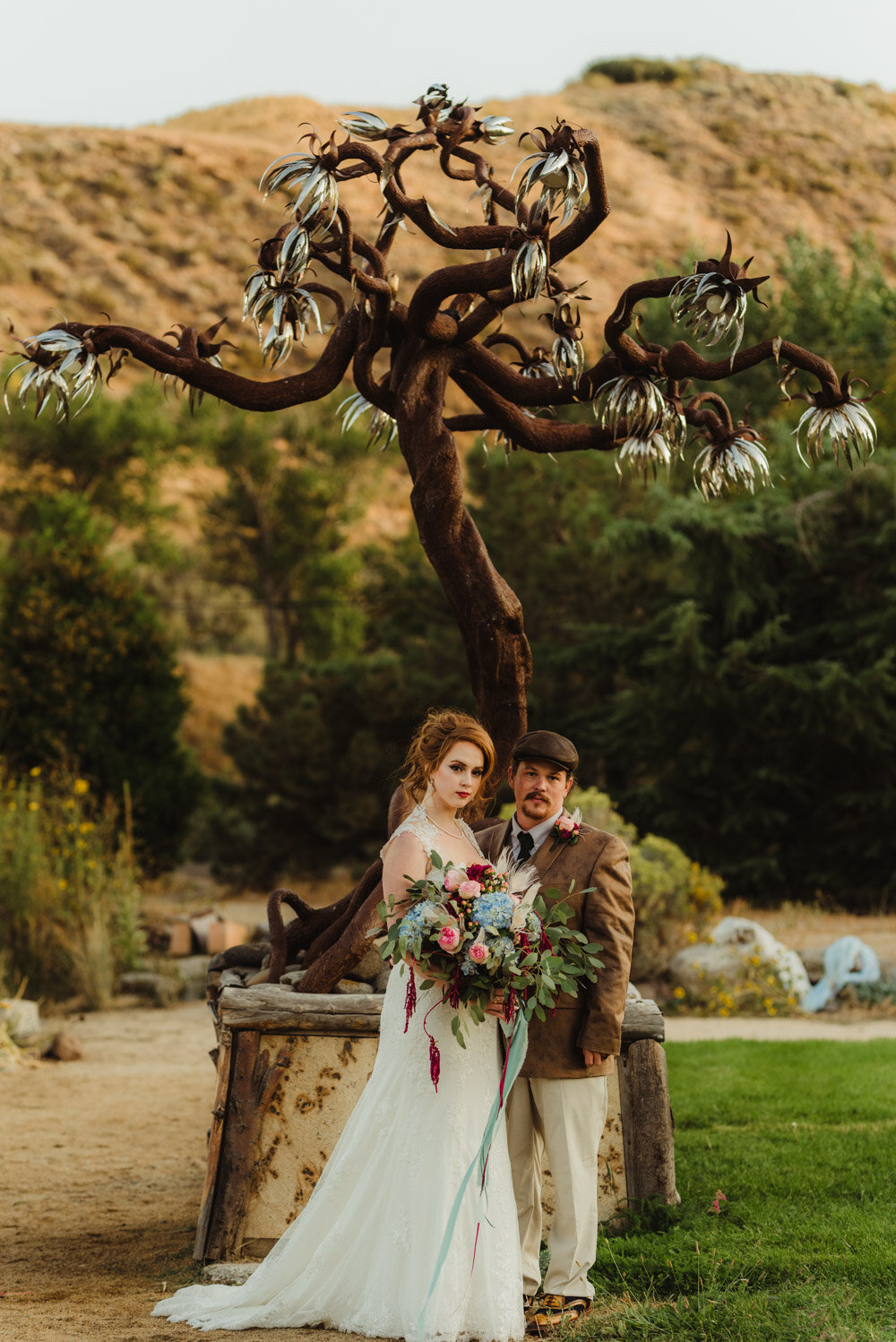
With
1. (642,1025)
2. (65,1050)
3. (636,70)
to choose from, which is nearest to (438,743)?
(642,1025)

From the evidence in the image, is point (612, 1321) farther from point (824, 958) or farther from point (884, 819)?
point (884, 819)

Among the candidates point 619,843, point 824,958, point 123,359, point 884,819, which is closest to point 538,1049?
point 619,843

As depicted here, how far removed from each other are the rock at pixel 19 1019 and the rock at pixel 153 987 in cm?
168

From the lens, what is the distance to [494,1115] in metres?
3.61

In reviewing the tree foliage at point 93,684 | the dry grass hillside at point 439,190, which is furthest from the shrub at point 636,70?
the tree foliage at point 93,684

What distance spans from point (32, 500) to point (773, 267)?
27.6 metres

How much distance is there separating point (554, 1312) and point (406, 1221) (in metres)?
0.51

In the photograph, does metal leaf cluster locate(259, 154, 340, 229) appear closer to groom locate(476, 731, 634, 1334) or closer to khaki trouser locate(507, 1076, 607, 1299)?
groom locate(476, 731, 634, 1334)

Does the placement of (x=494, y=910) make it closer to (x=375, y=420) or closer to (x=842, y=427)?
(x=842, y=427)

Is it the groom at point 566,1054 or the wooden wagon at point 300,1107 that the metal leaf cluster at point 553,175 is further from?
the wooden wagon at point 300,1107

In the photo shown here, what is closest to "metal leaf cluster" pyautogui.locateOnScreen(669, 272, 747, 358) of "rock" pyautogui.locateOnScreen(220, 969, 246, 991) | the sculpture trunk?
the sculpture trunk

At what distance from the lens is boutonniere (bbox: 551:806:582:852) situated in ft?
12.7

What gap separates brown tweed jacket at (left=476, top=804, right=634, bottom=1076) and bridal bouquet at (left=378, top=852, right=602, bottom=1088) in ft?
0.56

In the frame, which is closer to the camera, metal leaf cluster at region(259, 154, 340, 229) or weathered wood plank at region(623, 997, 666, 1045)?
metal leaf cluster at region(259, 154, 340, 229)
